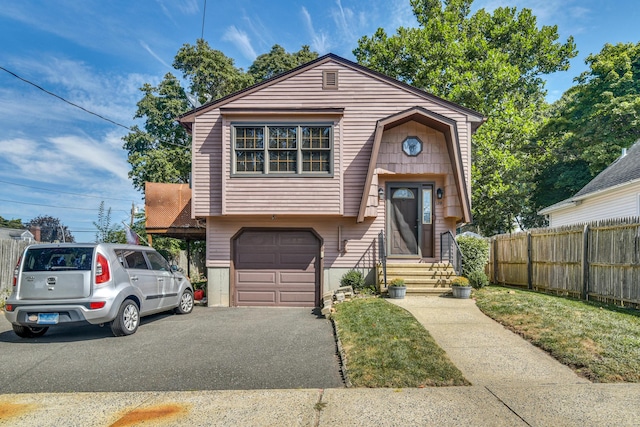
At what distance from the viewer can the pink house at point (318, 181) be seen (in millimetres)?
10578

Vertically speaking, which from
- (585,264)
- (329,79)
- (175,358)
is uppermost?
(329,79)

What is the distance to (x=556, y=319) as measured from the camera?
6711mm

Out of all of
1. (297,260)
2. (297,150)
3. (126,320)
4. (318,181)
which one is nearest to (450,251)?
(318,181)

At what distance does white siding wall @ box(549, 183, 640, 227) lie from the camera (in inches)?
572

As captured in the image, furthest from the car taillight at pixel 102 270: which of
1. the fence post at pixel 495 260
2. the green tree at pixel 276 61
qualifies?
the green tree at pixel 276 61

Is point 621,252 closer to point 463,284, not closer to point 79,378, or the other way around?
point 463,284

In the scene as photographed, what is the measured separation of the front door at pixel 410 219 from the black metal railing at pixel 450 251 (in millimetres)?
318

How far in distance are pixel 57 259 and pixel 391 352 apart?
231 inches

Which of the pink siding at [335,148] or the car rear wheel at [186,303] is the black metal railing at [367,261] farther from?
the car rear wheel at [186,303]

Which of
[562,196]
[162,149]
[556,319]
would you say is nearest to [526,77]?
[562,196]

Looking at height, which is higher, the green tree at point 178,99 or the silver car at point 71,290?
the green tree at point 178,99

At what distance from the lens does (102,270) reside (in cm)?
656

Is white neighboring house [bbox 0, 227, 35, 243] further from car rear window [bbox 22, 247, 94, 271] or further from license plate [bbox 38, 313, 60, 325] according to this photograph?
license plate [bbox 38, 313, 60, 325]

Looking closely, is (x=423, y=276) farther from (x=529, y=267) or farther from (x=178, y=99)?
(x=178, y=99)
